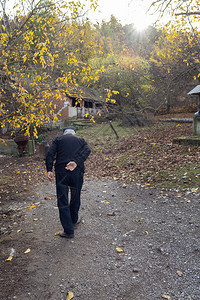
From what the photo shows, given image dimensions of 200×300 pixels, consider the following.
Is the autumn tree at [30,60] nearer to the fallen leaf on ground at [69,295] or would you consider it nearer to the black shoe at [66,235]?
the black shoe at [66,235]

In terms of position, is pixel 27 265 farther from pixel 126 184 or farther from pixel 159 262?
pixel 126 184

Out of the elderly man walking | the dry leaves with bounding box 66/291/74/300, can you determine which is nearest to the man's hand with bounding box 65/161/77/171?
the elderly man walking

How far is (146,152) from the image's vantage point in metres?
11.9

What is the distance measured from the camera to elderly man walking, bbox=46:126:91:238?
14.5 ft

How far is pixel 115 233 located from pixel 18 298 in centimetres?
217

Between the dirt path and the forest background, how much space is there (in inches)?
103

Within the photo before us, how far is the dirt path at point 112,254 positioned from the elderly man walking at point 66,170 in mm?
484

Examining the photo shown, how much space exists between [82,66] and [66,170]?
12.2ft

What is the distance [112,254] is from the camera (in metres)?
3.98

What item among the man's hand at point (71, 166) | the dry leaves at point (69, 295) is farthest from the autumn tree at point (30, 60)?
the dry leaves at point (69, 295)

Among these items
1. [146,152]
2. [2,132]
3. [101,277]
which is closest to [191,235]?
[101,277]

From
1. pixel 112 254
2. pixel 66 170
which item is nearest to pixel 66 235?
pixel 112 254

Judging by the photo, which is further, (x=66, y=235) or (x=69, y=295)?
(x=66, y=235)

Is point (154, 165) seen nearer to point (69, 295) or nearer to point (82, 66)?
point (82, 66)
